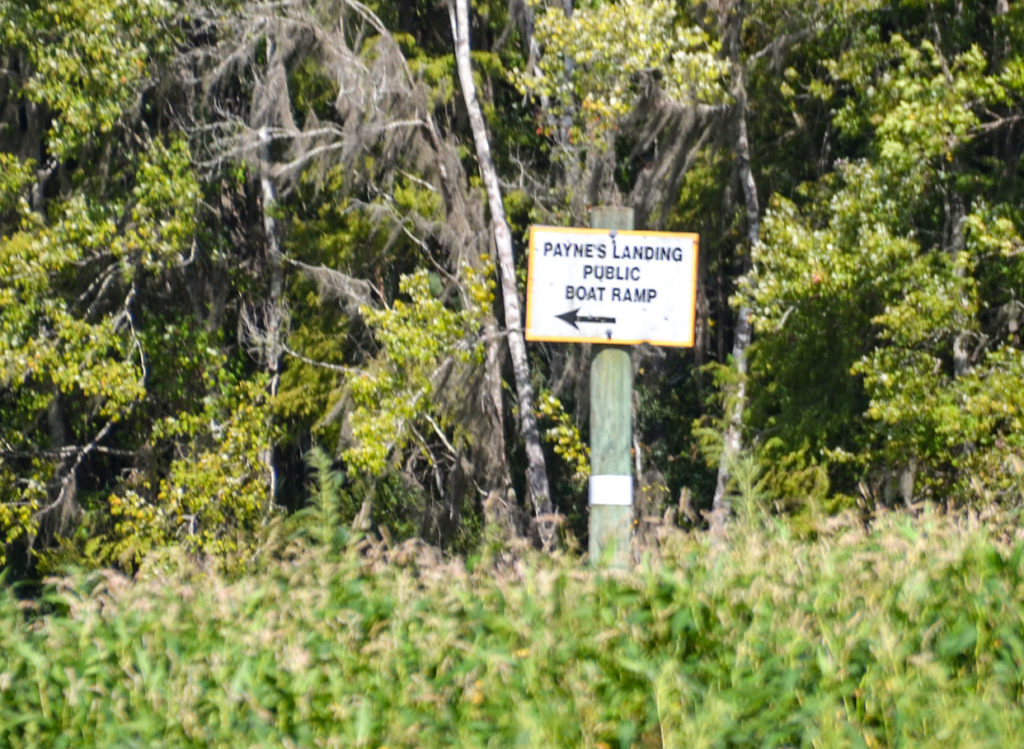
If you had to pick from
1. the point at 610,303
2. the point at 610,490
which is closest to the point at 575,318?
the point at 610,303

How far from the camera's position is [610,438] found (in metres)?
5.29

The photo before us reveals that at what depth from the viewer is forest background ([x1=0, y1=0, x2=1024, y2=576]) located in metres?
14.2

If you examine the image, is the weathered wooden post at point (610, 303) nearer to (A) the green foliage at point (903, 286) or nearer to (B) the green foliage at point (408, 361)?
(A) the green foliage at point (903, 286)

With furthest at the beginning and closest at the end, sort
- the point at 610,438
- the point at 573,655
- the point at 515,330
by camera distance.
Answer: the point at 515,330 → the point at 610,438 → the point at 573,655

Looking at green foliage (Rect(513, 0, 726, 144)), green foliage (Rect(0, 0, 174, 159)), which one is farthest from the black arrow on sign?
green foliage (Rect(0, 0, 174, 159))

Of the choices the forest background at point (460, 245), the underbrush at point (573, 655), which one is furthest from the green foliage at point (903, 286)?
the underbrush at point (573, 655)

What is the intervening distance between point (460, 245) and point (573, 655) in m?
13.9

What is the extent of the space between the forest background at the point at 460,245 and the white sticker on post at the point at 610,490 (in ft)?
26.1

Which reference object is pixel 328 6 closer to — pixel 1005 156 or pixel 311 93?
pixel 311 93

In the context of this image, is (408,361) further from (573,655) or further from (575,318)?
(573,655)

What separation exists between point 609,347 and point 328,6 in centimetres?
1361

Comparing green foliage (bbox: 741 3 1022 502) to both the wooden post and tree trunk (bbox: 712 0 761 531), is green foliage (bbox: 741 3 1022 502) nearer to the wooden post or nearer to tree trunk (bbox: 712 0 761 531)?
tree trunk (bbox: 712 0 761 531)

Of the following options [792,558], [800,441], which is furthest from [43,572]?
[792,558]

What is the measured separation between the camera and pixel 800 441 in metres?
15.8
